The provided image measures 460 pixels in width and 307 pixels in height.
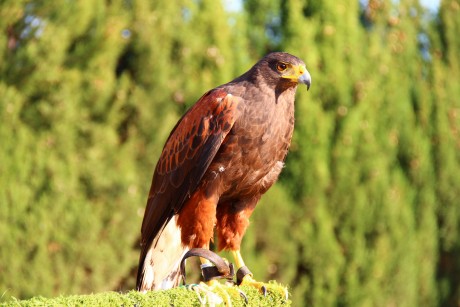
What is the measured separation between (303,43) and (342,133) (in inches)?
36.9

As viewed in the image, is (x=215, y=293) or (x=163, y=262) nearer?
(x=215, y=293)

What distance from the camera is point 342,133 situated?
7266 mm

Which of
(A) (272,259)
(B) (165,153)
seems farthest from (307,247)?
(B) (165,153)

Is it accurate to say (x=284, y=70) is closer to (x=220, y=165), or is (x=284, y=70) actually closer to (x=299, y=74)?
Answer: (x=299, y=74)

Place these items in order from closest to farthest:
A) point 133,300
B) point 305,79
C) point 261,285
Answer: point 133,300 < point 261,285 < point 305,79

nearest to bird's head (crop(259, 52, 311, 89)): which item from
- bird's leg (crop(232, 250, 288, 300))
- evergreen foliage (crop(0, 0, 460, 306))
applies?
bird's leg (crop(232, 250, 288, 300))

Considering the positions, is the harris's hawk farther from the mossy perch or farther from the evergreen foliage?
the evergreen foliage

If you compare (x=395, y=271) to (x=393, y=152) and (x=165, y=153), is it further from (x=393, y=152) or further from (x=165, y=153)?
(x=165, y=153)

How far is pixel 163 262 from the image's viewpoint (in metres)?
4.26

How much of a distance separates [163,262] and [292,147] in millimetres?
3133

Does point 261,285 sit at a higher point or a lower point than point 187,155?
lower

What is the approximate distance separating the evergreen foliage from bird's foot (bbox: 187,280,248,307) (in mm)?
3107

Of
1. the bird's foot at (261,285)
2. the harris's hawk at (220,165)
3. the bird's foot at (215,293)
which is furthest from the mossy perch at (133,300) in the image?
the harris's hawk at (220,165)

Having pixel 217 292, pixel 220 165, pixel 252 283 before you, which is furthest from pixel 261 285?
pixel 220 165
